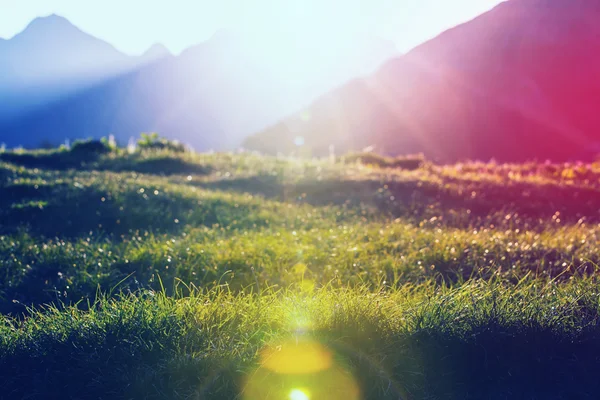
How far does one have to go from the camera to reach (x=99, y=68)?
11975 cm

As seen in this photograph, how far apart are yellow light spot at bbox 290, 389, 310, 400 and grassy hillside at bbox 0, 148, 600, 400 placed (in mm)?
12

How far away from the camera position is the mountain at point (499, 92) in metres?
18.6

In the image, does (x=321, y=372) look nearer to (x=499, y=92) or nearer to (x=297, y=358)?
(x=297, y=358)

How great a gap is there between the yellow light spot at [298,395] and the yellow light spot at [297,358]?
0.10 metres

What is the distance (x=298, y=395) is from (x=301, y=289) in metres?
1.23

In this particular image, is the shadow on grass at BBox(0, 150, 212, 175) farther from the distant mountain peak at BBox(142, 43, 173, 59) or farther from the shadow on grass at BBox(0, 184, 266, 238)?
the distant mountain peak at BBox(142, 43, 173, 59)

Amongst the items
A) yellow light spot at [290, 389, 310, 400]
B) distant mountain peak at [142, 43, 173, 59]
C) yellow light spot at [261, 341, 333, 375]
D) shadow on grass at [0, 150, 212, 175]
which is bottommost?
yellow light spot at [290, 389, 310, 400]

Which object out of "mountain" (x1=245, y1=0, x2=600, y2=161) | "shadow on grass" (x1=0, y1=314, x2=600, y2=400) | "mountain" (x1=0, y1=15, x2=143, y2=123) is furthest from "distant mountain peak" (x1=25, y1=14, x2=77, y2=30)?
"shadow on grass" (x1=0, y1=314, x2=600, y2=400)

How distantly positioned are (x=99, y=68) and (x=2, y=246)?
5112 inches

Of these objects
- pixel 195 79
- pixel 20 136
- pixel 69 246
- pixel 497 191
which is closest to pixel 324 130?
pixel 497 191

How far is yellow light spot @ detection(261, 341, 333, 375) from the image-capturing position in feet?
8.64

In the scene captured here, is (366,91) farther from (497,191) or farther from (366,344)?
(366,344)

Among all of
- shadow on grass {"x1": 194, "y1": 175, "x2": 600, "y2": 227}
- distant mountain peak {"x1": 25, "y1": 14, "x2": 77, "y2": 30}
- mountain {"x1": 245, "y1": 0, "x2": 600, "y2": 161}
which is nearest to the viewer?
shadow on grass {"x1": 194, "y1": 175, "x2": 600, "y2": 227}

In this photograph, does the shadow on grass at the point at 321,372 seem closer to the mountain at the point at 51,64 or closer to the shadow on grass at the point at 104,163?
the shadow on grass at the point at 104,163
